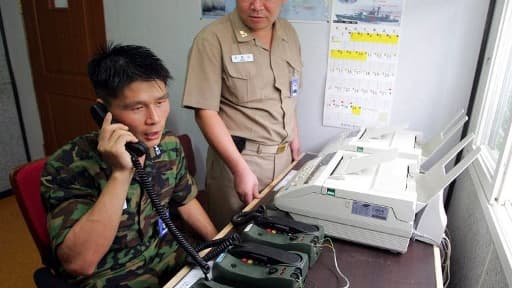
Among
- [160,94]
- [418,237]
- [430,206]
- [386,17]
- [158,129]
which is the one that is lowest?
[418,237]

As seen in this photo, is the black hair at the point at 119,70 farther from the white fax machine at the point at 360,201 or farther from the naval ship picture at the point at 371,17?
the naval ship picture at the point at 371,17

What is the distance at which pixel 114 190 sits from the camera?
0.94 metres

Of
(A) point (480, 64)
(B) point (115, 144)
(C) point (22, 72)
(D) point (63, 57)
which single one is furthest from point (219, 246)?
(C) point (22, 72)

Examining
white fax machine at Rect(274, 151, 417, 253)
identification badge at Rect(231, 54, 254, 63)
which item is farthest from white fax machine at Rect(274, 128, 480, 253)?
identification badge at Rect(231, 54, 254, 63)

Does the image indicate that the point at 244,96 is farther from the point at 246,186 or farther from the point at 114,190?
the point at 114,190

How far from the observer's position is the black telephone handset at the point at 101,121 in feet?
3.10

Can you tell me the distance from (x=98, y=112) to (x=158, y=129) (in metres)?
0.17

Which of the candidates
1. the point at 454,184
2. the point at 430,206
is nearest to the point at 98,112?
the point at 430,206

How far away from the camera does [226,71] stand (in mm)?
1529

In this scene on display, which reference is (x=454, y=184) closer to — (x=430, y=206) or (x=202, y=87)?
(x=430, y=206)

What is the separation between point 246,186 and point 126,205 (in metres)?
0.51

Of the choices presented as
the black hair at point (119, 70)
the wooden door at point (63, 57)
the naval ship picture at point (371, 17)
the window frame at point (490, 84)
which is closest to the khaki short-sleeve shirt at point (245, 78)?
the naval ship picture at point (371, 17)

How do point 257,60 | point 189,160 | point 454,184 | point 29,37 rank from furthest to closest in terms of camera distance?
point 29,37
point 189,160
point 454,184
point 257,60

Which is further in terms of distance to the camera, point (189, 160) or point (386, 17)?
point (189, 160)
